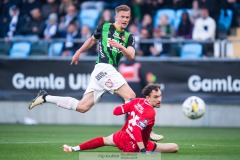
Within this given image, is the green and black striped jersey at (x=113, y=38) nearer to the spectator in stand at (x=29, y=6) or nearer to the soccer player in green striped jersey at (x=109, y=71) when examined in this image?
the soccer player in green striped jersey at (x=109, y=71)

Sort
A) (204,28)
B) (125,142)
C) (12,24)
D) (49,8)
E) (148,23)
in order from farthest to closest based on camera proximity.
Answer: (49,8)
(12,24)
(148,23)
(204,28)
(125,142)

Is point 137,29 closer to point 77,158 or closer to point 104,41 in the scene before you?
point 104,41

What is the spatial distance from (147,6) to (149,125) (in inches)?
472

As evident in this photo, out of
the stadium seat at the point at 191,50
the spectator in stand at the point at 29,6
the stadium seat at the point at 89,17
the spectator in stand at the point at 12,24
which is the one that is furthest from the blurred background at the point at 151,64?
the spectator in stand at the point at 29,6

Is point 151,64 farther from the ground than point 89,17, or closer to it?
closer to it

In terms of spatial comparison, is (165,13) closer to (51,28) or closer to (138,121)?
(51,28)

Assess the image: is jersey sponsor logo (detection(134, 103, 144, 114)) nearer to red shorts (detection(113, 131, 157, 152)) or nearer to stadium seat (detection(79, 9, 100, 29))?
red shorts (detection(113, 131, 157, 152))

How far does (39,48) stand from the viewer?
21422 millimetres

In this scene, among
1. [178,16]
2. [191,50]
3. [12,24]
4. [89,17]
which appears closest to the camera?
[191,50]

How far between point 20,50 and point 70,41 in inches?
64.7

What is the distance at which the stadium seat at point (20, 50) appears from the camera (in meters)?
21.5

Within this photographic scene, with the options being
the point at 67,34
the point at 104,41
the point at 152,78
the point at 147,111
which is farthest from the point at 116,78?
the point at 67,34

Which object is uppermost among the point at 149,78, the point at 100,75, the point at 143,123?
the point at 100,75

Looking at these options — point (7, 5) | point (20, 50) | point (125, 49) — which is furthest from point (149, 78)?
point (125, 49)
